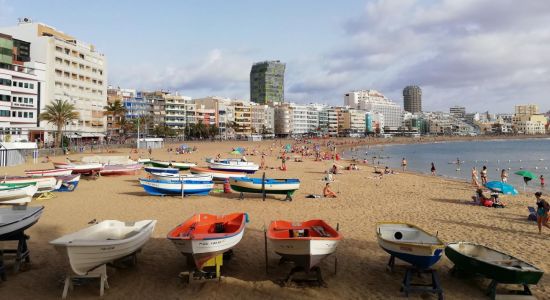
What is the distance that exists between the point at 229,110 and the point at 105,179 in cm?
11387

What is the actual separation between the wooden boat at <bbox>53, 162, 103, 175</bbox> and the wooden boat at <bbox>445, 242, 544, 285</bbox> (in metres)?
27.4

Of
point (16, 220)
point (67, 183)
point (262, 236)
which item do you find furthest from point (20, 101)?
point (262, 236)

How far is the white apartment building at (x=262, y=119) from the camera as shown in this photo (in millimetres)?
153625

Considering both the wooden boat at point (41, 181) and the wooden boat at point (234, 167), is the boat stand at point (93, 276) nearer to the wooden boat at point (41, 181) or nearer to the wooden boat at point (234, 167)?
the wooden boat at point (41, 181)

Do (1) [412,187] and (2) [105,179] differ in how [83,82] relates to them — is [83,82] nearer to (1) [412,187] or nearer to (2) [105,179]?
(2) [105,179]

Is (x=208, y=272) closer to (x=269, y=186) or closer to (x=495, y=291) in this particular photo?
(x=495, y=291)

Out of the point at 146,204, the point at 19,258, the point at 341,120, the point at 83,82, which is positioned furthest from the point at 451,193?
the point at 341,120

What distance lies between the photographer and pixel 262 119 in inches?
6152

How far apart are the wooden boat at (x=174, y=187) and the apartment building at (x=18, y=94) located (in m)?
41.9

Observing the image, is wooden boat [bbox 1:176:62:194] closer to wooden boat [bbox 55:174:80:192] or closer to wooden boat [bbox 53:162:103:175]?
wooden boat [bbox 55:174:80:192]

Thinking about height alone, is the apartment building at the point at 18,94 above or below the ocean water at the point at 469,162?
above

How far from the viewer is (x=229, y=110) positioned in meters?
142

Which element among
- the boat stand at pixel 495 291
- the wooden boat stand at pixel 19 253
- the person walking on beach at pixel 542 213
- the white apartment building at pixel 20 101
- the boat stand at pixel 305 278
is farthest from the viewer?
the white apartment building at pixel 20 101

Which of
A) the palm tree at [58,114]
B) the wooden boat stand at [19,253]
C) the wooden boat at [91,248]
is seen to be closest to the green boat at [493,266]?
the wooden boat at [91,248]
